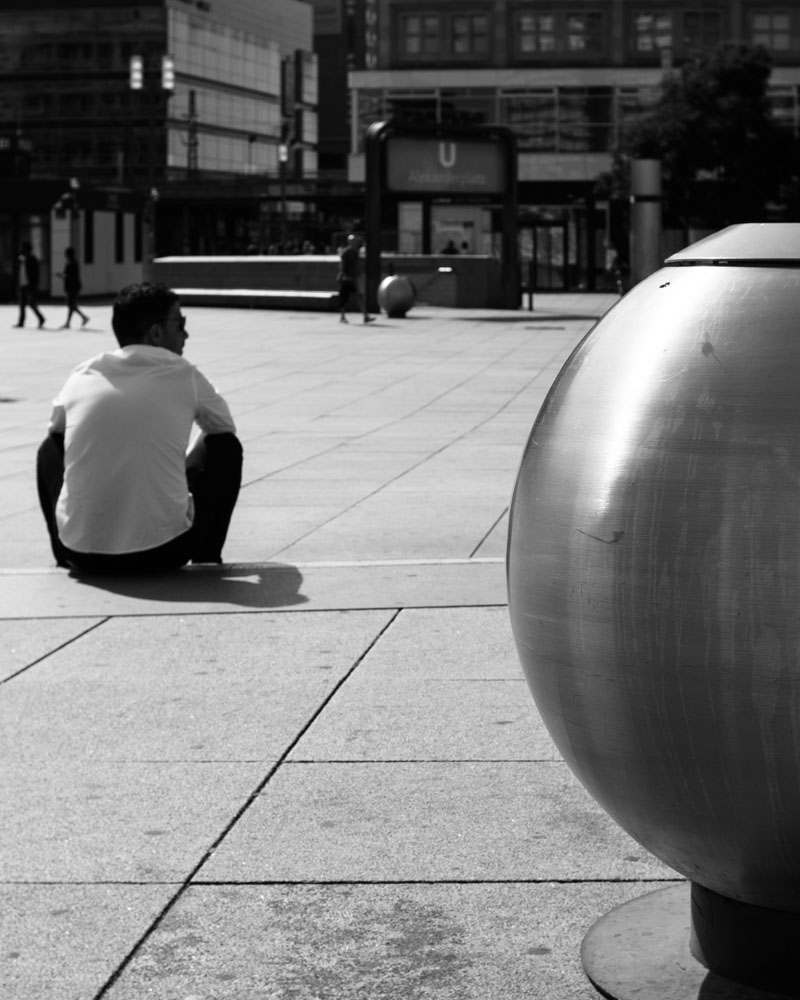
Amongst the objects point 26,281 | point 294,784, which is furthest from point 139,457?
point 26,281

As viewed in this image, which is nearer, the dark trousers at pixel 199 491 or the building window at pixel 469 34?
the dark trousers at pixel 199 491

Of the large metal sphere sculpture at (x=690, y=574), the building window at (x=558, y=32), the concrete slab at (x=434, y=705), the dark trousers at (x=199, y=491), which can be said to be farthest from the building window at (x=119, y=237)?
the large metal sphere sculpture at (x=690, y=574)

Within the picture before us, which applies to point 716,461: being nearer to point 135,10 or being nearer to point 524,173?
point 524,173

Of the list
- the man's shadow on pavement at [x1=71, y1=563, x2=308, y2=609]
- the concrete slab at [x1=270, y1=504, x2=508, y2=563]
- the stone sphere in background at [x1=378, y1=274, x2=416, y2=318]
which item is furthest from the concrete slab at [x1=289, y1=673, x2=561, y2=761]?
the stone sphere in background at [x1=378, y1=274, x2=416, y2=318]

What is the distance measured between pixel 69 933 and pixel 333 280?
1539 inches

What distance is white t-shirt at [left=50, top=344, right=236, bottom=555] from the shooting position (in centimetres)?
757

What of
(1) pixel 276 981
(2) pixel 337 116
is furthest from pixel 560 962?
(2) pixel 337 116

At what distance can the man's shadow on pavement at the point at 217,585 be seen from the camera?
23.9ft

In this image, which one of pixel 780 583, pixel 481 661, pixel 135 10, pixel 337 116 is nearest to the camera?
pixel 780 583

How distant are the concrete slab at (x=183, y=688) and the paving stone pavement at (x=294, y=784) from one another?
0.01 meters

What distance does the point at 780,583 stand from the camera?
2.91m

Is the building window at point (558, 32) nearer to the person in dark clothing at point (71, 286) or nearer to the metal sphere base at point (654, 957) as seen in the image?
the person in dark clothing at point (71, 286)

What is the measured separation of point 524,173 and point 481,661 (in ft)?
215

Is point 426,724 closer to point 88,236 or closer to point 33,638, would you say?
point 33,638
